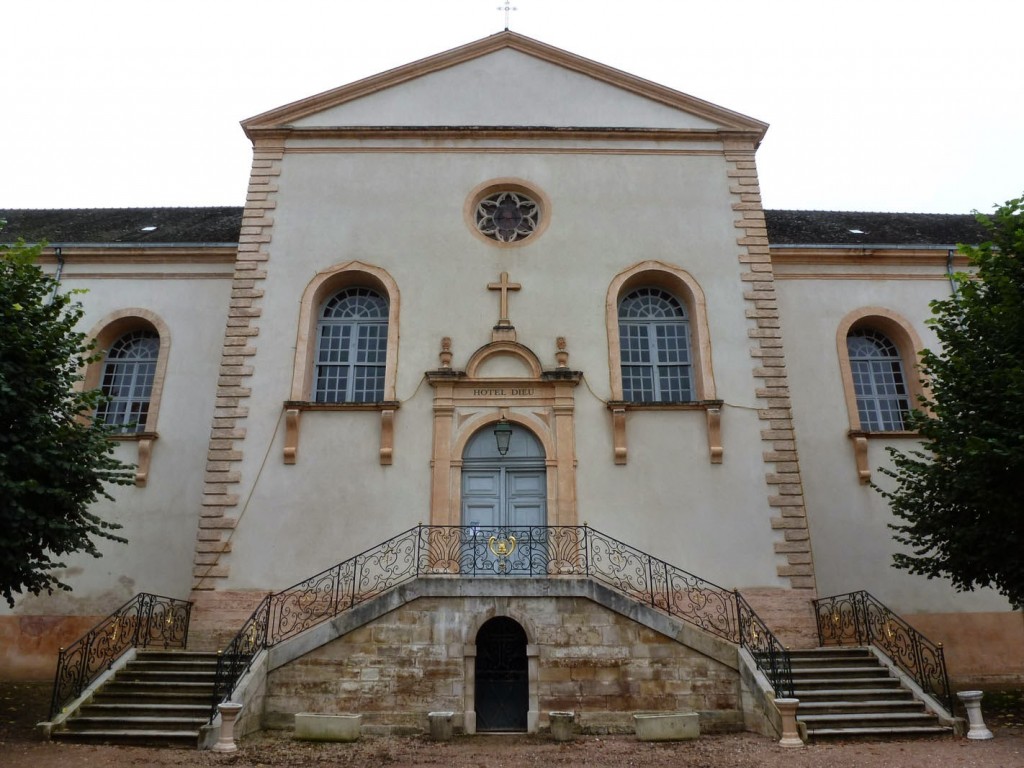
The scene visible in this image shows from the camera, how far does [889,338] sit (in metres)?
16.4

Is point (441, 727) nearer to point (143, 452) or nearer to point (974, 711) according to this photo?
point (974, 711)

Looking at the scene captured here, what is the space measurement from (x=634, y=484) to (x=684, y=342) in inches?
121

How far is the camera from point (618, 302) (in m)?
14.7

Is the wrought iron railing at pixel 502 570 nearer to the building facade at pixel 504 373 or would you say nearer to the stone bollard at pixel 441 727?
the building facade at pixel 504 373

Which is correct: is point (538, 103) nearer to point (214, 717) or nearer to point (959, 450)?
point (959, 450)

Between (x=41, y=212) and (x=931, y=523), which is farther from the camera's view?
(x=41, y=212)

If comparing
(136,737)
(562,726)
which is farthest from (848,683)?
(136,737)

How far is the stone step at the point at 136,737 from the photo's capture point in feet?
30.2

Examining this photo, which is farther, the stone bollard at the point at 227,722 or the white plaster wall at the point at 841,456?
the white plaster wall at the point at 841,456

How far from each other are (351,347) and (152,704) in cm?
668

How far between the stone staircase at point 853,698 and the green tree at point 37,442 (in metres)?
9.13

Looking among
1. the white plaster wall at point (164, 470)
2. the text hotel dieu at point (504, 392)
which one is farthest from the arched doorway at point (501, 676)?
the white plaster wall at point (164, 470)

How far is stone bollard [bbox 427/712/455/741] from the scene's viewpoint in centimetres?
956

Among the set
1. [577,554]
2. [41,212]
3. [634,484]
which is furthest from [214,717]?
[41,212]
